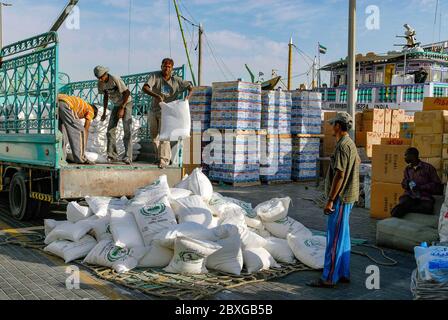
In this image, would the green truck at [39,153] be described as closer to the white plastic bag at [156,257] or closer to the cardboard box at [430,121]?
the white plastic bag at [156,257]

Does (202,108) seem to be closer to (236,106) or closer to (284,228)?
(236,106)

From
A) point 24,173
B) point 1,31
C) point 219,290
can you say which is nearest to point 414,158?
point 219,290

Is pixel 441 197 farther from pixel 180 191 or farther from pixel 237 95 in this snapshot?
pixel 237 95

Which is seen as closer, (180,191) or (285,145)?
(180,191)

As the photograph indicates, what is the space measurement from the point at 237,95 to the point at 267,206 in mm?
6400

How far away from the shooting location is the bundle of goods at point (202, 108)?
1302 centimetres

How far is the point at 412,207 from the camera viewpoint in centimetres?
664

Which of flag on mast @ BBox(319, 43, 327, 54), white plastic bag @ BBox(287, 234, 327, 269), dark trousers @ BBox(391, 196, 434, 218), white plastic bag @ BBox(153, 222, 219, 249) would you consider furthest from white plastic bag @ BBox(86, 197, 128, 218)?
flag on mast @ BBox(319, 43, 327, 54)

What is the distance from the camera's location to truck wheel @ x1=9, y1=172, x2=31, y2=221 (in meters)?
7.34

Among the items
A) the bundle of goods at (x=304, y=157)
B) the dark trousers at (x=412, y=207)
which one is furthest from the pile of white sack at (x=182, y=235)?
the bundle of goods at (x=304, y=157)

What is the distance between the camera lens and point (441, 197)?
6.64 meters

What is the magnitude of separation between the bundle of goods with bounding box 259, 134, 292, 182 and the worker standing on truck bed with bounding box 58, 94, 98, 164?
20.8 feet

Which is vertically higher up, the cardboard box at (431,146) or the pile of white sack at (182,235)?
the cardboard box at (431,146)

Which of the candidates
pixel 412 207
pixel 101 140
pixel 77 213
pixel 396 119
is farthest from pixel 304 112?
pixel 77 213
